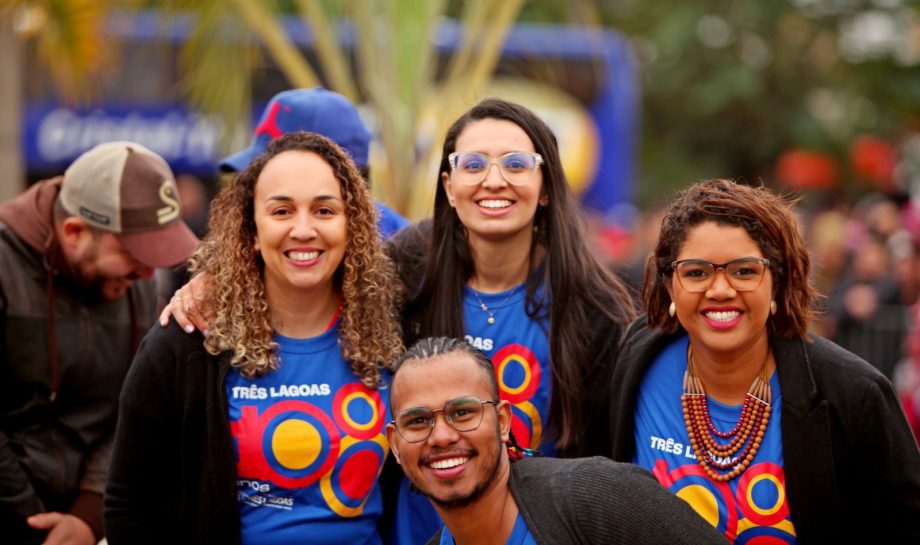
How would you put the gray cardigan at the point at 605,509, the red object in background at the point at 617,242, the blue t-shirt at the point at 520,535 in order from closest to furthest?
the gray cardigan at the point at 605,509 < the blue t-shirt at the point at 520,535 < the red object in background at the point at 617,242

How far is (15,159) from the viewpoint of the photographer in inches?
295

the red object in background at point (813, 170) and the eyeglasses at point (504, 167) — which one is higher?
the red object in background at point (813, 170)

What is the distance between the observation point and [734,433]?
3.40 metres

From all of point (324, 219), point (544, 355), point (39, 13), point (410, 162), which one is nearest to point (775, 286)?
point (544, 355)

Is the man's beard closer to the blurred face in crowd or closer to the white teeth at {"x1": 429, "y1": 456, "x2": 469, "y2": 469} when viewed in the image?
the white teeth at {"x1": 429, "y1": 456, "x2": 469, "y2": 469}

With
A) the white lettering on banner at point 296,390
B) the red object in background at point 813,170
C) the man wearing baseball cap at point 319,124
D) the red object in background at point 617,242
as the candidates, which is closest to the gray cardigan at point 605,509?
the white lettering on banner at point 296,390

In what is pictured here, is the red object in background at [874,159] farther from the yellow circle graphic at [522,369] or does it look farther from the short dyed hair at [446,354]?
the short dyed hair at [446,354]

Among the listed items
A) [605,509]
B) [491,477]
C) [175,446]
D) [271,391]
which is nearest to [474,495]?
[491,477]

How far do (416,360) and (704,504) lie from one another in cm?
93

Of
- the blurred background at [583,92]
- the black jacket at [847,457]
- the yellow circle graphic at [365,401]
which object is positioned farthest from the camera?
the blurred background at [583,92]

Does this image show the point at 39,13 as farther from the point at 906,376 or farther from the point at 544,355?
the point at 906,376

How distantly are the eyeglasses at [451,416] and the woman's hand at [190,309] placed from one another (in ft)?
2.69

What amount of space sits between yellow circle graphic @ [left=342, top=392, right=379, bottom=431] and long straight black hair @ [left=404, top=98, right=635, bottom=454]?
1.45 ft

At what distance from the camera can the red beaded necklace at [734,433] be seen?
11.1 ft
